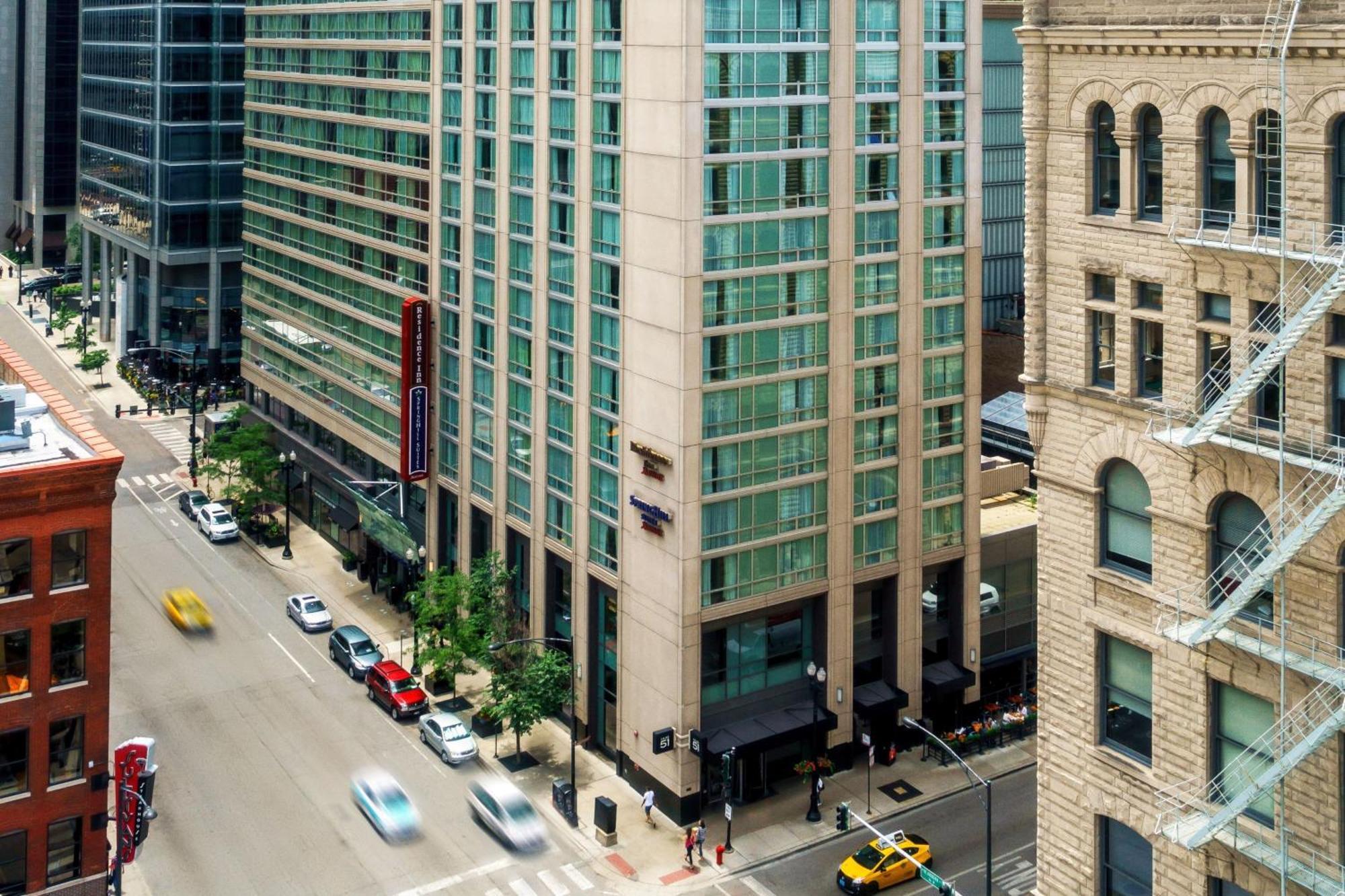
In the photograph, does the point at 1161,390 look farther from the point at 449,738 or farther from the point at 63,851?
the point at 449,738

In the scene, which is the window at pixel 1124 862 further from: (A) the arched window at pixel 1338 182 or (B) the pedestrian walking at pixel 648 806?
(B) the pedestrian walking at pixel 648 806

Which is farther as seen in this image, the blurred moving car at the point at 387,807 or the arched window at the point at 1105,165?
the blurred moving car at the point at 387,807

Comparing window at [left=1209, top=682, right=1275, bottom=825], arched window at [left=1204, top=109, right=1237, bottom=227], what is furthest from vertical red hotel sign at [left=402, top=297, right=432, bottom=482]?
window at [left=1209, top=682, right=1275, bottom=825]

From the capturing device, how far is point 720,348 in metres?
59.0

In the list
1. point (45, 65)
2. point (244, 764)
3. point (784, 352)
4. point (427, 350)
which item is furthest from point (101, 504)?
point (45, 65)

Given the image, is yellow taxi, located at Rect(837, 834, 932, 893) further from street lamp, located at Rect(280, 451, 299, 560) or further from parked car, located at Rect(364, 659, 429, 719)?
street lamp, located at Rect(280, 451, 299, 560)

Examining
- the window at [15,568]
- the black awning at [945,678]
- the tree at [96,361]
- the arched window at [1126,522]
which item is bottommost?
the black awning at [945,678]

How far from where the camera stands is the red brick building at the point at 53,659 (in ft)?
153

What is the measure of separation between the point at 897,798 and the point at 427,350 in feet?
104

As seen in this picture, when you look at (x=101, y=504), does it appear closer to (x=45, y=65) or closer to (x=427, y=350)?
(x=427, y=350)

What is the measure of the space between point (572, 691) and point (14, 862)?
23611mm

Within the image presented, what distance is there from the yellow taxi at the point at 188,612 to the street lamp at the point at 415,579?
34.2ft

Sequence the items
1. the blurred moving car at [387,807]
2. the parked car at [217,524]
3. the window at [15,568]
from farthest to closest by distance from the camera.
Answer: the parked car at [217,524], the blurred moving car at [387,807], the window at [15,568]

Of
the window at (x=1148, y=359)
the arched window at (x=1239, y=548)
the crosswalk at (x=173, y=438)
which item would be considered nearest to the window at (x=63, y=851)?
the window at (x=1148, y=359)
